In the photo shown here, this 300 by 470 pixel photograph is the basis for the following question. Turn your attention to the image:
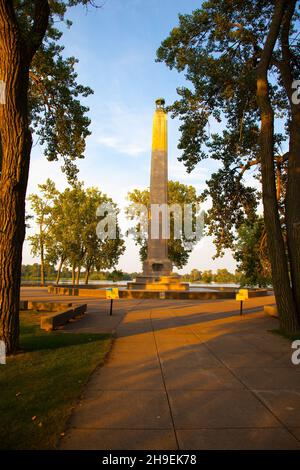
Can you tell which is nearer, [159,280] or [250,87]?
[250,87]

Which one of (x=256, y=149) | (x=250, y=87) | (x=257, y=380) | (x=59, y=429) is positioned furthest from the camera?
(x=256, y=149)

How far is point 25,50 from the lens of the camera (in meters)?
8.14

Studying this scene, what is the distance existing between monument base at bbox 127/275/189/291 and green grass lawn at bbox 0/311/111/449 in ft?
68.4

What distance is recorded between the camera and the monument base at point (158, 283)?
30484 mm

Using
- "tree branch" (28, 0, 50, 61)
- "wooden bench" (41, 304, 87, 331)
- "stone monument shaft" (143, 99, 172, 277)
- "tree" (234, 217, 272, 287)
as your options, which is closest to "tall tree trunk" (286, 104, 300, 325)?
"tree" (234, 217, 272, 287)

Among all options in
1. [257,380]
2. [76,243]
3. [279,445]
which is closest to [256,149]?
[257,380]

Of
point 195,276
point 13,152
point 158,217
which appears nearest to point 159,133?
point 158,217

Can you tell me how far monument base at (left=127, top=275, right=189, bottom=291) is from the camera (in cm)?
3048

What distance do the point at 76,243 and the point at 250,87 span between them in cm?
4027

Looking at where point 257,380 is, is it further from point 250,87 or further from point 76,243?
point 76,243

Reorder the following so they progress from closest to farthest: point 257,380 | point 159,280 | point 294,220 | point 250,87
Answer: point 257,380 → point 294,220 → point 250,87 → point 159,280
